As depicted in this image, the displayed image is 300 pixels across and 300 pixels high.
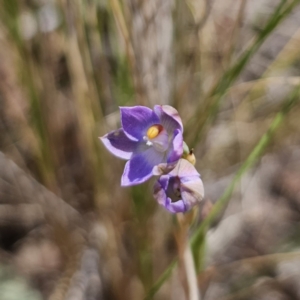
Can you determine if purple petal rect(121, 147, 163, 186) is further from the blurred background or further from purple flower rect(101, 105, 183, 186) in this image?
the blurred background

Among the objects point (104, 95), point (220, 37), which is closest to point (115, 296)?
point (104, 95)

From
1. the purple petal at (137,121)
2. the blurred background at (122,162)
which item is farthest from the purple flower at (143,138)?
the blurred background at (122,162)

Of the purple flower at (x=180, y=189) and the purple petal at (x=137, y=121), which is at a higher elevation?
the purple petal at (x=137, y=121)

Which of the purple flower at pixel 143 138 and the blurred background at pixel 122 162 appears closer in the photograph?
the purple flower at pixel 143 138

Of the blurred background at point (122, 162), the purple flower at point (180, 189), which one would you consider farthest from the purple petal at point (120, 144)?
the blurred background at point (122, 162)

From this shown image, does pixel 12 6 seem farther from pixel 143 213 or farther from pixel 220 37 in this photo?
pixel 220 37

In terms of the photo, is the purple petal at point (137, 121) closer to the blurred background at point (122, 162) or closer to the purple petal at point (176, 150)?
the purple petal at point (176, 150)

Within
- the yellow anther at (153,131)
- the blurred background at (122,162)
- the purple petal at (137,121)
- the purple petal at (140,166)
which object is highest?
the purple petal at (137,121)
